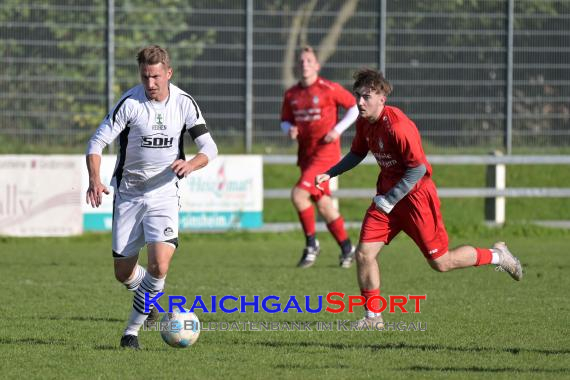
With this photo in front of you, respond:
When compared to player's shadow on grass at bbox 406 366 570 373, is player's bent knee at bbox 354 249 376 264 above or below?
above

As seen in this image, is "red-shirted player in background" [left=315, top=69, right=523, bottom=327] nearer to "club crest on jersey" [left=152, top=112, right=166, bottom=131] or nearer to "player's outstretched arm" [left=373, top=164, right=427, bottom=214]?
"player's outstretched arm" [left=373, top=164, right=427, bottom=214]

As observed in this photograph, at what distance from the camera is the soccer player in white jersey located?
7.73 meters

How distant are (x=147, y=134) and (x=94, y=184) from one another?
53cm

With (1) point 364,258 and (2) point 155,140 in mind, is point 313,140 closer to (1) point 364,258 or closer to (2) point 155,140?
(1) point 364,258

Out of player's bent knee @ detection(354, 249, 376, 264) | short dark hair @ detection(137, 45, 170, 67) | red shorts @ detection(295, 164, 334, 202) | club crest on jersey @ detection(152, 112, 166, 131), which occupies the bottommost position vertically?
player's bent knee @ detection(354, 249, 376, 264)

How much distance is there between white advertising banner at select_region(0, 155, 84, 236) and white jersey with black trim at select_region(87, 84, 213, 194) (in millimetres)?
7867

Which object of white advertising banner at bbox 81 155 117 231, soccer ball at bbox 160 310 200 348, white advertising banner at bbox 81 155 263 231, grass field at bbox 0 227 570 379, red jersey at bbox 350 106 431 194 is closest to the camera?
grass field at bbox 0 227 570 379

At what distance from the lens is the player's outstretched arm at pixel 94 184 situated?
24.8 ft

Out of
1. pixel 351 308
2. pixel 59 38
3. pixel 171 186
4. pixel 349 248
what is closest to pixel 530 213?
pixel 349 248

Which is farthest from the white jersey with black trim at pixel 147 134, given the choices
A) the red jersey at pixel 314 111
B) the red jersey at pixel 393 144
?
the red jersey at pixel 314 111

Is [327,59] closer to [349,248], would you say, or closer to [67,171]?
[67,171]

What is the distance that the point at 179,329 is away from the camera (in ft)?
24.6

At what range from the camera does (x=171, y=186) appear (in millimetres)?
7973

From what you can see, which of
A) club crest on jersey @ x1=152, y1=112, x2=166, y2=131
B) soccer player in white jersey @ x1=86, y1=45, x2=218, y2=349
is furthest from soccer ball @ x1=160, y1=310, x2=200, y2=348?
club crest on jersey @ x1=152, y1=112, x2=166, y2=131
